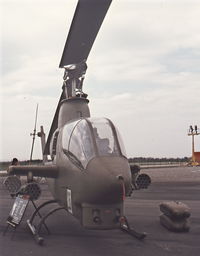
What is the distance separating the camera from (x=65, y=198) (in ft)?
24.2

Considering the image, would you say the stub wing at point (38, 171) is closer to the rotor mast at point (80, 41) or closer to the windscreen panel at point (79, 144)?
the windscreen panel at point (79, 144)

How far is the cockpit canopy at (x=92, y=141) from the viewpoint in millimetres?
6473

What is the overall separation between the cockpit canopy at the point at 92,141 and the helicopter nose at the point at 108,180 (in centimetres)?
24

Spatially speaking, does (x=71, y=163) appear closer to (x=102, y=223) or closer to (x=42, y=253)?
(x=102, y=223)

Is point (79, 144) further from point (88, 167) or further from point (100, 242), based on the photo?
point (100, 242)

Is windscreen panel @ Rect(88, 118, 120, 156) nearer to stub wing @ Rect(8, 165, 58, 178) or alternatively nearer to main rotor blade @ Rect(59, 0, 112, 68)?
stub wing @ Rect(8, 165, 58, 178)

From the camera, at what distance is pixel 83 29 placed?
897 centimetres

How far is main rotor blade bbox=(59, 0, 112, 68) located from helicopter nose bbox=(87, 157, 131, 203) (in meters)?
4.15

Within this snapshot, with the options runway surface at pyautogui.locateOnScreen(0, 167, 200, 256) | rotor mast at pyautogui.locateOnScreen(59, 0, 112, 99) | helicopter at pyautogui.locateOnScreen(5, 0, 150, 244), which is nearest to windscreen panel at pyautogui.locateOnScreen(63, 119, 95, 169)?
helicopter at pyautogui.locateOnScreen(5, 0, 150, 244)

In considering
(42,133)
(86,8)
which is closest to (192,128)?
(42,133)

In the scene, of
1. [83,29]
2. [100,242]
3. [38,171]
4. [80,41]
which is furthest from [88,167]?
[80,41]

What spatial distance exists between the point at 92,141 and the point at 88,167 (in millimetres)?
599

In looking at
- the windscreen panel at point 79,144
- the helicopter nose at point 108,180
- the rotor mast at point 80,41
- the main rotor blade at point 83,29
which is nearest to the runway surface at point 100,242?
the helicopter nose at point 108,180

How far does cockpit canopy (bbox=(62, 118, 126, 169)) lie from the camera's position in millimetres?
6473
